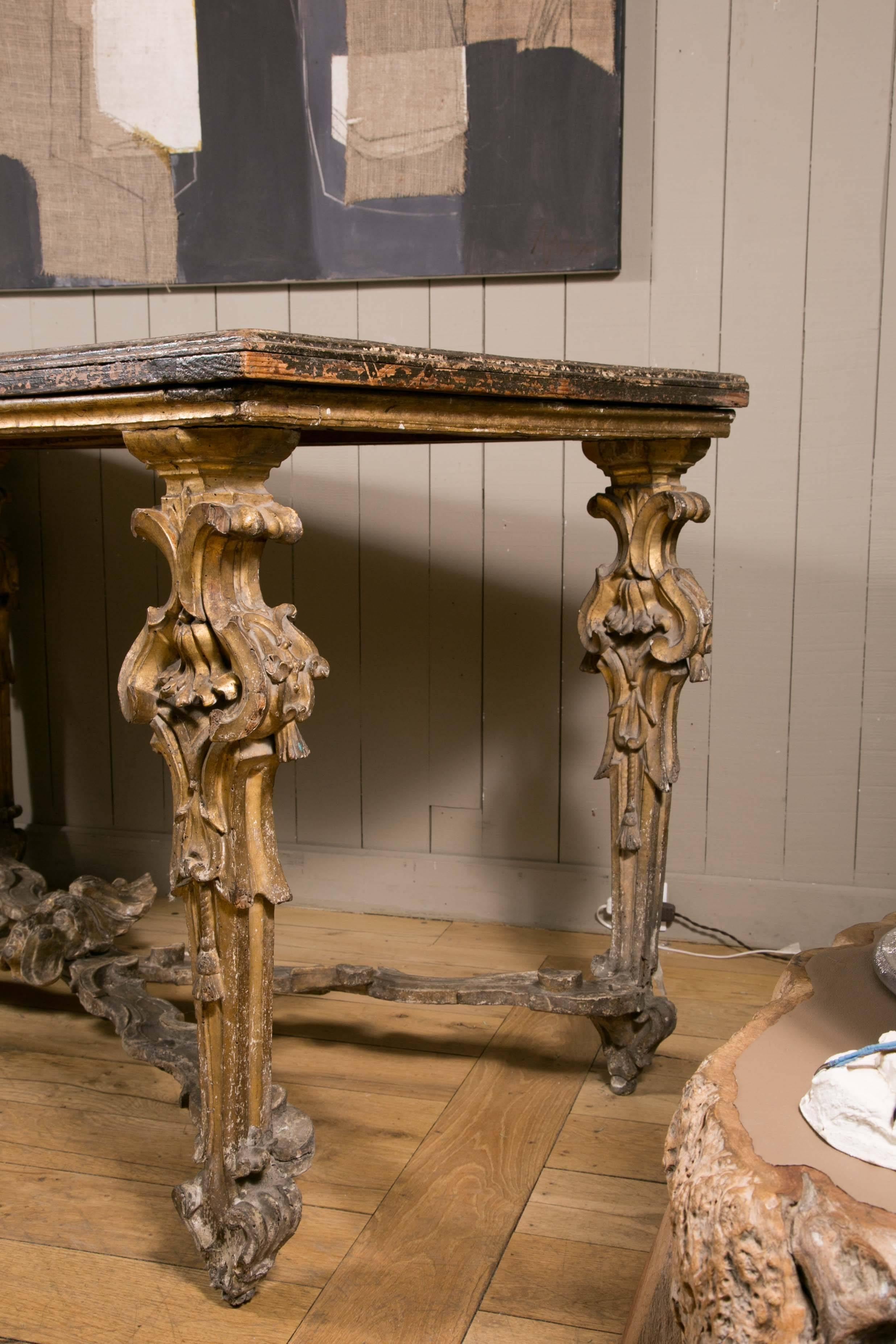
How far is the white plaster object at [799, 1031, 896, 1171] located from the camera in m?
0.77

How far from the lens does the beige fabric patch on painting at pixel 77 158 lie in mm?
2303

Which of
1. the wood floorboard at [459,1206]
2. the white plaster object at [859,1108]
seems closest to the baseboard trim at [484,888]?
the wood floorboard at [459,1206]

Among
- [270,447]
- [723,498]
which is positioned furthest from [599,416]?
[723,498]

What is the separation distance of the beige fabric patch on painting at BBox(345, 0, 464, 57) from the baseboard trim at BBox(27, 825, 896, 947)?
1503 millimetres

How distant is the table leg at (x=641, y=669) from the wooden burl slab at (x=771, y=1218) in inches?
28.5

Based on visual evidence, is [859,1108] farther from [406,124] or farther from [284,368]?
[406,124]

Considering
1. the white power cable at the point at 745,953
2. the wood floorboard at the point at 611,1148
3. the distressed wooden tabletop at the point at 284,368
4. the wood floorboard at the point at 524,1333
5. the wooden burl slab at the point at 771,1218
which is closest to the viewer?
the wooden burl slab at the point at 771,1218

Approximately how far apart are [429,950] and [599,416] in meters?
1.18

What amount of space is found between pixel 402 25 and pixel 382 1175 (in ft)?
6.18

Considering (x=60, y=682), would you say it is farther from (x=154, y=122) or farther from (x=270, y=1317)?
(x=270, y=1317)

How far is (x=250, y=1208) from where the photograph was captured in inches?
44.9

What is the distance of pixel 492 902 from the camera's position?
233 centimetres

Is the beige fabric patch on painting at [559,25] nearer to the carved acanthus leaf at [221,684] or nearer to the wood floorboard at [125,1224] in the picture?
the carved acanthus leaf at [221,684]


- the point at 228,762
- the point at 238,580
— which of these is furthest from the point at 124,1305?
the point at 238,580
